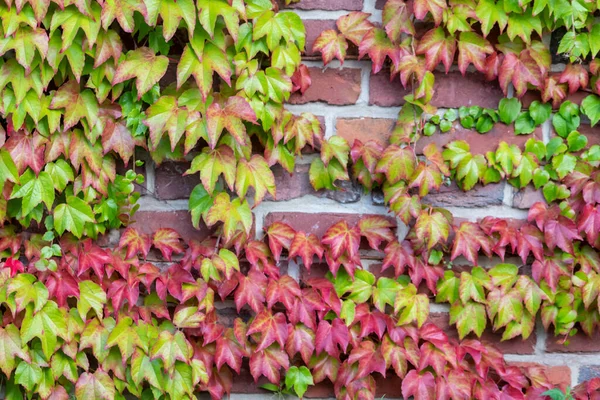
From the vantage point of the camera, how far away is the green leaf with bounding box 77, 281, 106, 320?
1441mm

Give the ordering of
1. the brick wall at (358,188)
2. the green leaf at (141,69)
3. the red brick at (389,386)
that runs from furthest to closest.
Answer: the red brick at (389,386) → the brick wall at (358,188) → the green leaf at (141,69)

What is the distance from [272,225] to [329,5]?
0.53m

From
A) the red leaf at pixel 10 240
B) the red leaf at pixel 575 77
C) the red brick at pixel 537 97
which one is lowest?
the red leaf at pixel 10 240

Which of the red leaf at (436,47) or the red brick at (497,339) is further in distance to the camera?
the red brick at (497,339)

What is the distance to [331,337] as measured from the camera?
147cm

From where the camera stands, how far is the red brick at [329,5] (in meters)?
1.44

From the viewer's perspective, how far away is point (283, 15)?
1.38 m

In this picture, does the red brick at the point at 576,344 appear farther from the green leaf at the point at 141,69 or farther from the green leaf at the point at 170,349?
the green leaf at the point at 141,69

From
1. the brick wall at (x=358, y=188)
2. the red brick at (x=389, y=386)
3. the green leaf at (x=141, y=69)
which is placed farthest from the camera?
the red brick at (x=389, y=386)

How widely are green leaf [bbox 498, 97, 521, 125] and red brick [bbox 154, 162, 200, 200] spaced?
29.3 inches

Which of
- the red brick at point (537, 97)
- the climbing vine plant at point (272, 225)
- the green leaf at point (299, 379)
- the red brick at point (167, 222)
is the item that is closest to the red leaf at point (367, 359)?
the climbing vine plant at point (272, 225)

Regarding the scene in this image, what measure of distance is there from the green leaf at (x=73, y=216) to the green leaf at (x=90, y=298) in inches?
4.7

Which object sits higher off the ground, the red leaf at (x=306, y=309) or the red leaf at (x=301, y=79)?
the red leaf at (x=301, y=79)

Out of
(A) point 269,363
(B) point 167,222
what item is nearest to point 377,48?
(B) point 167,222
